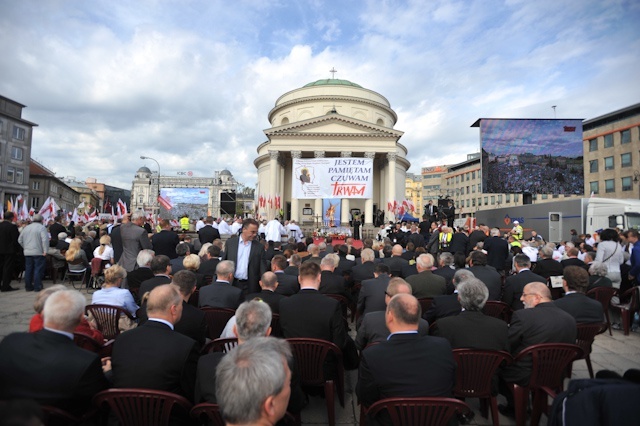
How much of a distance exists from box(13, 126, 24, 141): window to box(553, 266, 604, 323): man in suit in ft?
228

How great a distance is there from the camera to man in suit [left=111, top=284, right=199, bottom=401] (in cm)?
253

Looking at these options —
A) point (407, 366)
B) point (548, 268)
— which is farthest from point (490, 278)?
point (407, 366)

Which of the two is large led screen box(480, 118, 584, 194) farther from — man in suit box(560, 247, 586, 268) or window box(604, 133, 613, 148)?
window box(604, 133, 613, 148)

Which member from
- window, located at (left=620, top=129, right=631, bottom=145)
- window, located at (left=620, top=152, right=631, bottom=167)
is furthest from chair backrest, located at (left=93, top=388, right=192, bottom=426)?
window, located at (left=620, top=129, right=631, bottom=145)

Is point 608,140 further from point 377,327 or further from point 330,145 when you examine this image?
point 377,327

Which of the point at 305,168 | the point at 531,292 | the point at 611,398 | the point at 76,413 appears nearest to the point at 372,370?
the point at 611,398

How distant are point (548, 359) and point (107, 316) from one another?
199 inches

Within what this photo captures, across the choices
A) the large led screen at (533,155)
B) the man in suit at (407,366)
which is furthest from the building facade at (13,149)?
the man in suit at (407,366)

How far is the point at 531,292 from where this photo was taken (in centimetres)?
397

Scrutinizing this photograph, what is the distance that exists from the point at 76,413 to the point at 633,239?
393 inches

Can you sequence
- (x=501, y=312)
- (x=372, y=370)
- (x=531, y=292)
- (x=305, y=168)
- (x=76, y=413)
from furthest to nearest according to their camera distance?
(x=305, y=168) < (x=501, y=312) < (x=531, y=292) < (x=372, y=370) < (x=76, y=413)

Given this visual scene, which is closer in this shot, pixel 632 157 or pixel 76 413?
pixel 76 413

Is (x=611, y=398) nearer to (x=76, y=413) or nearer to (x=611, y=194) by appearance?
(x=76, y=413)

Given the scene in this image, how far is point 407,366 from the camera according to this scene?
2.55m
